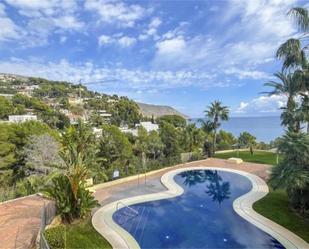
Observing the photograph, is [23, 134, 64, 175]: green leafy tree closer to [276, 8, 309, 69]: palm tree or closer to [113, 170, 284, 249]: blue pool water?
[113, 170, 284, 249]: blue pool water

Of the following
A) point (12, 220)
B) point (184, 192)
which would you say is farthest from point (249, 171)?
point (12, 220)

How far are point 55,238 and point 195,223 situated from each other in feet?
20.6

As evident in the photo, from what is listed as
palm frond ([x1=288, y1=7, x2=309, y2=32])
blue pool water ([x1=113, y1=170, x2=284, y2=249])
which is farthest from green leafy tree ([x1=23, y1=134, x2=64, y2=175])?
palm frond ([x1=288, y1=7, x2=309, y2=32])

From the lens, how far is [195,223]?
12875 mm

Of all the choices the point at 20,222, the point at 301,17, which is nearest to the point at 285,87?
the point at 301,17

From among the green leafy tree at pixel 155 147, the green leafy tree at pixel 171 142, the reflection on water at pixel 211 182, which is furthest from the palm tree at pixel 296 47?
the green leafy tree at pixel 155 147

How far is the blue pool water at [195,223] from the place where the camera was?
10.9m

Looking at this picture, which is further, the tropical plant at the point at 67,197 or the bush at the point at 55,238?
the tropical plant at the point at 67,197

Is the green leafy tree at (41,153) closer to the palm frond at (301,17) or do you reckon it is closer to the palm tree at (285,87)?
the palm tree at (285,87)

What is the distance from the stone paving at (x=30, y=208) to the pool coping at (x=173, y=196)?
83cm

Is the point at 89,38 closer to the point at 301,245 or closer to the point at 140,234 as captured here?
the point at 140,234

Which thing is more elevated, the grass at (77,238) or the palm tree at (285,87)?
the palm tree at (285,87)

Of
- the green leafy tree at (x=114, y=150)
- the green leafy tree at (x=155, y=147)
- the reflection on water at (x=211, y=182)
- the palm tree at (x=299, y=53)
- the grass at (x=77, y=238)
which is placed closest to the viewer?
the grass at (x=77, y=238)

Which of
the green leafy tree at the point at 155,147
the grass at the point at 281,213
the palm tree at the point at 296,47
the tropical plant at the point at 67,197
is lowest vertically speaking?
the grass at the point at 281,213
